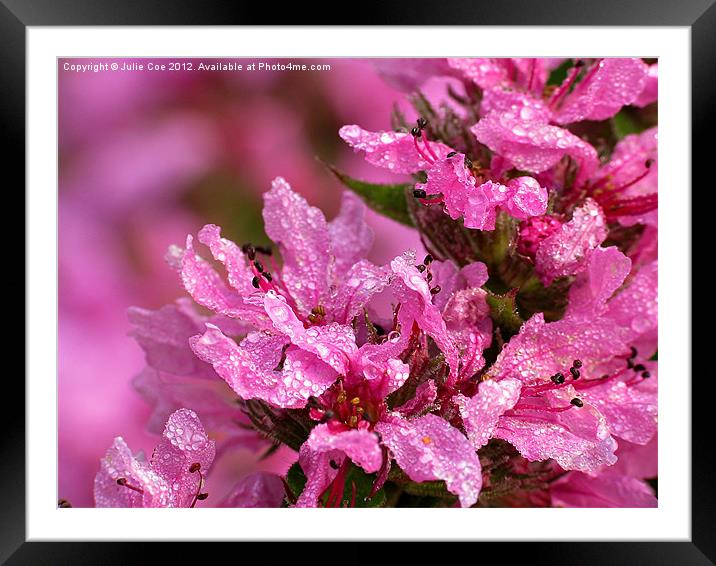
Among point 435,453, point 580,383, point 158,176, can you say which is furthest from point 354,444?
point 158,176

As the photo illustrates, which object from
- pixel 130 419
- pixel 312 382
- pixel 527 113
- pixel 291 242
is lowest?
pixel 130 419

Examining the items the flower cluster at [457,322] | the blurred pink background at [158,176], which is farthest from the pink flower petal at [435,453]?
the blurred pink background at [158,176]

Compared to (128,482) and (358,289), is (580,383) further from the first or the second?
(128,482)

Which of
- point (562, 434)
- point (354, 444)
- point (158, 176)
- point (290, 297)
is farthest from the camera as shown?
point (158, 176)

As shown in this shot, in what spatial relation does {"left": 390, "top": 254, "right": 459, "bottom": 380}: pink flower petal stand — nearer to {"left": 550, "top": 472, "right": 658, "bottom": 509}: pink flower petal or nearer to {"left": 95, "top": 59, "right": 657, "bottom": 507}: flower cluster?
{"left": 95, "top": 59, "right": 657, "bottom": 507}: flower cluster

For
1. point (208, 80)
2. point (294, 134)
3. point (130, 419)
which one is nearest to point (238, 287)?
point (130, 419)
